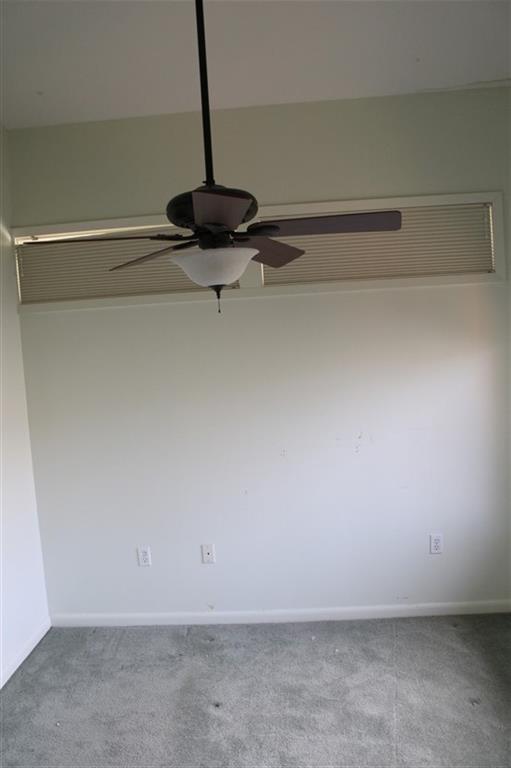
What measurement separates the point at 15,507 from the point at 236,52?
2.51 metres

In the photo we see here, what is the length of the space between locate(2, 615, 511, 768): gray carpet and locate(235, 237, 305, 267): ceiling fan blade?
1.91 m

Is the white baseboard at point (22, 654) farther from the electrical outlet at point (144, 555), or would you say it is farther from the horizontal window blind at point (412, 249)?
the horizontal window blind at point (412, 249)

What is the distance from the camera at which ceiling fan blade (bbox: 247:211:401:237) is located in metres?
1.21

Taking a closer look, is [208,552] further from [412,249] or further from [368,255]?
[412,249]

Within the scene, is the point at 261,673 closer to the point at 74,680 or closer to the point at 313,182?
the point at 74,680

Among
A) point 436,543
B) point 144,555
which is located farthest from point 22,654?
point 436,543

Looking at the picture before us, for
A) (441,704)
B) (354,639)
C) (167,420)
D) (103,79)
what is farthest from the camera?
(167,420)

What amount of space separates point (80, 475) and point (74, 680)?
102cm

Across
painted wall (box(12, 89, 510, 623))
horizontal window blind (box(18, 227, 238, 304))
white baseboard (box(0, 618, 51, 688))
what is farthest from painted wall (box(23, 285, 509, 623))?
white baseboard (box(0, 618, 51, 688))

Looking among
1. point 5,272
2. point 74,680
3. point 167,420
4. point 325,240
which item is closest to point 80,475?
point 167,420

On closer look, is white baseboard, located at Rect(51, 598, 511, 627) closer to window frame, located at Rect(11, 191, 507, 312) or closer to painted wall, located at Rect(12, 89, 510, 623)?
painted wall, located at Rect(12, 89, 510, 623)

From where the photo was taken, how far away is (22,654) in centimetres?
233

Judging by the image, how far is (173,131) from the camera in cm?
240

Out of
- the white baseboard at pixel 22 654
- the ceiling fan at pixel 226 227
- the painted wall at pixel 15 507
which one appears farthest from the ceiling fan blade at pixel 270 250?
the white baseboard at pixel 22 654
